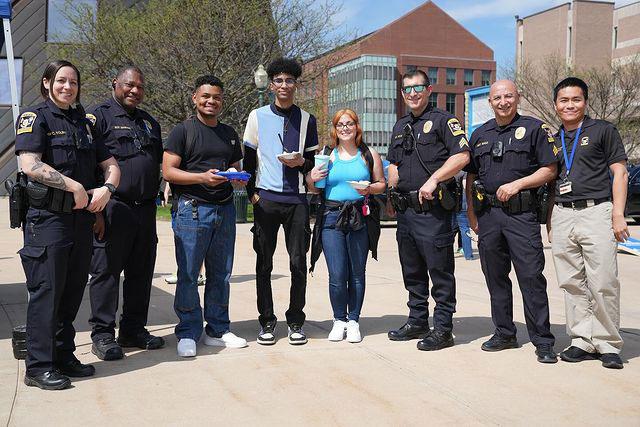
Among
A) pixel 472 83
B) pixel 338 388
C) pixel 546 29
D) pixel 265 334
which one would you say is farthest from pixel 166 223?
pixel 472 83

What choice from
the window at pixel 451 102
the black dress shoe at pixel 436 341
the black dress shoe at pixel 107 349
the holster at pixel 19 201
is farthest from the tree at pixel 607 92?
the window at pixel 451 102

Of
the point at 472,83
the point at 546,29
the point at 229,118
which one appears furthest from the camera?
the point at 472,83

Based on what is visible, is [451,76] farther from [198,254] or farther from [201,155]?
[198,254]

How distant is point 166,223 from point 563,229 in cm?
1714

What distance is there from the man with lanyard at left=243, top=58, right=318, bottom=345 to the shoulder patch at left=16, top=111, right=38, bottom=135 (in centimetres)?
181

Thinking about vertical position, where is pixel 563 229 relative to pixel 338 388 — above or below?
above

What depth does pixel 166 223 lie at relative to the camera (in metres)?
20.9

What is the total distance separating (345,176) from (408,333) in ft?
4.78

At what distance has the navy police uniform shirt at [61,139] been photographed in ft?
14.2

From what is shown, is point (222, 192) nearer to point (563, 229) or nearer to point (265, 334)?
point (265, 334)

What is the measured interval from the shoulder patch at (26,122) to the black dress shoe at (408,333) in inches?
130

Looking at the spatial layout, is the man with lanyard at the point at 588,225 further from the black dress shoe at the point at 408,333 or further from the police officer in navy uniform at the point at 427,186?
the black dress shoe at the point at 408,333

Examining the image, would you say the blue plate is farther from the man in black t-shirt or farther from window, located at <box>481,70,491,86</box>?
window, located at <box>481,70,491,86</box>

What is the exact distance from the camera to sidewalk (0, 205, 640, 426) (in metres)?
3.92
